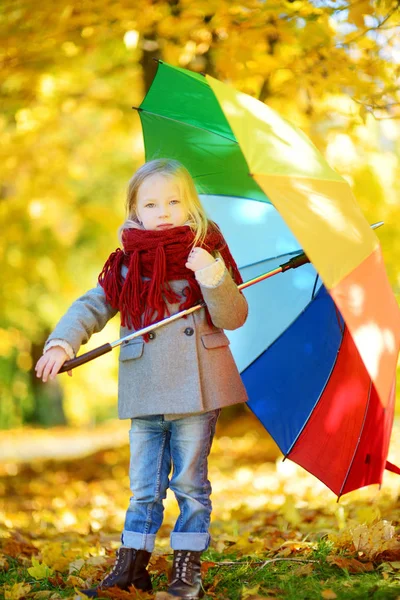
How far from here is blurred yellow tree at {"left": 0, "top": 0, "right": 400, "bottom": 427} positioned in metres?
4.30

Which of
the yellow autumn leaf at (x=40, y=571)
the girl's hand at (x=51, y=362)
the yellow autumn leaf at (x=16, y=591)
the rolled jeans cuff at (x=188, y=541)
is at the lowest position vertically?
the yellow autumn leaf at (x=16, y=591)

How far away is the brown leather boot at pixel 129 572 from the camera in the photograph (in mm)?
2918

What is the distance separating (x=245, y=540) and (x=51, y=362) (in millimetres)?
1629

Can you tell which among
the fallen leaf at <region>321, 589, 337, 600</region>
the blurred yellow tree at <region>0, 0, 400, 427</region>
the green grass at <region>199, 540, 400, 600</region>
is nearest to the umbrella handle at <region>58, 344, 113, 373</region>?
the green grass at <region>199, 540, 400, 600</region>

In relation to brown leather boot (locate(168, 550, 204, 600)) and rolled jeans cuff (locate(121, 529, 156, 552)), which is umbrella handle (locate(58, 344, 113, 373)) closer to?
rolled jeans cuff (locate(121, 529, 156, 552))

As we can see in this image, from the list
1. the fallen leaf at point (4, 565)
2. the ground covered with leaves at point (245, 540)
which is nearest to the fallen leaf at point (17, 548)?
the ground covered with leaves at point (245, 540)

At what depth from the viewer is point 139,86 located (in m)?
7.46

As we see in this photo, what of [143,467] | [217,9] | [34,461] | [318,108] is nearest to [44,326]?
[34,461]

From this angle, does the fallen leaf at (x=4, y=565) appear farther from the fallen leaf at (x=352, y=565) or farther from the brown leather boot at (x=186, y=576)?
the fallen leaf at (x=352, y=565)

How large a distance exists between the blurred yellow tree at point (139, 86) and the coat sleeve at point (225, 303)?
163 cm

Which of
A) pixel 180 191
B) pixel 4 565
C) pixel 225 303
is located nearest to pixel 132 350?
pixel 225 303

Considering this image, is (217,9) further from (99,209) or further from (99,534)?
(99,209)

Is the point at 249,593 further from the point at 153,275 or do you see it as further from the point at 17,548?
the point at 17,548

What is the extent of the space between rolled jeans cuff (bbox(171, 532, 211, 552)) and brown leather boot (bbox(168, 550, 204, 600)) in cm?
2
